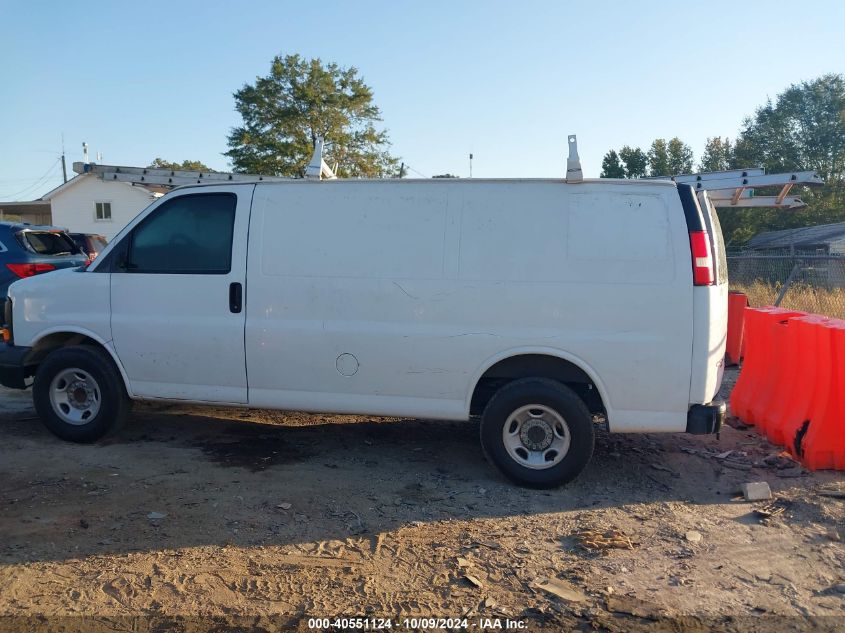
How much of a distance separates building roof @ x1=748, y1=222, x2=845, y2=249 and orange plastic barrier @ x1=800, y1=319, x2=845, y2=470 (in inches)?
814

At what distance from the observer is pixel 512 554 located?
4.07m

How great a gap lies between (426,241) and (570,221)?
1074mm

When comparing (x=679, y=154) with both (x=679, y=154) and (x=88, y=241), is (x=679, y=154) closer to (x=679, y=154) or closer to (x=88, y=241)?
(x=679, y=154)

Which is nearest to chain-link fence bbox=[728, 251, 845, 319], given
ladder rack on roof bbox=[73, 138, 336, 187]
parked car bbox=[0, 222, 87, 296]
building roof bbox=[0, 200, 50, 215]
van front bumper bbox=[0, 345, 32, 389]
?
ladder rack on roof bbox=[73, 138, 336, 187]

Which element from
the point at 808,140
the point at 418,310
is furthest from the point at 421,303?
the point at 808,140

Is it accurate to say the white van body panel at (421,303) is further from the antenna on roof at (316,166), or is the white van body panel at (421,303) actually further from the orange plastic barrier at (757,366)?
the orange plastic barrier at (757,366)

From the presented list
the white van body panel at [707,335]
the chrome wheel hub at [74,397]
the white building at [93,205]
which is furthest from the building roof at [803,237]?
the white building at [93,205]

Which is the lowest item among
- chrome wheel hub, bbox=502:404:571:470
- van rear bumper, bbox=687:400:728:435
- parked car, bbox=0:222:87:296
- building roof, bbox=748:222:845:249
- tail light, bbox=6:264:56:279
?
chrome wheel hub, bbox=502:404:571:470

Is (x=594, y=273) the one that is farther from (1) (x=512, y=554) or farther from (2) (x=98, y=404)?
(2) (x=98, y=404)

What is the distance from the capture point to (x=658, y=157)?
41312mm

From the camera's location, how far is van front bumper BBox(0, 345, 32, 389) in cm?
601

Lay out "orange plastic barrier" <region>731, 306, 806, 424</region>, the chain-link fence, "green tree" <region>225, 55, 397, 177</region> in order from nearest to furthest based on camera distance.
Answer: "orange plastic barrier" <region>731, 306, 806, 424</region>, the chain-link fence, "green tree" <region>225, 55, 397, 177</region>

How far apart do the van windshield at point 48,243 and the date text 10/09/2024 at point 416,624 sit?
862 centimetres

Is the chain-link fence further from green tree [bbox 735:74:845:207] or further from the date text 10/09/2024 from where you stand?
green tree [bbox 735:74:845:207]
